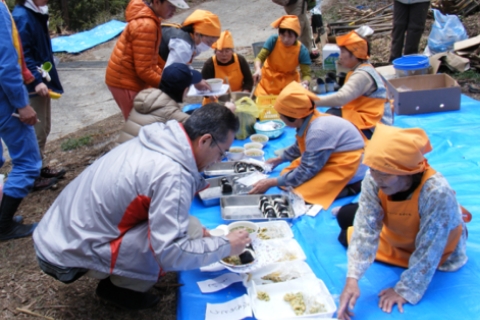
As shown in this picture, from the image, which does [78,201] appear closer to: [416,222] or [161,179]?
[161,179]

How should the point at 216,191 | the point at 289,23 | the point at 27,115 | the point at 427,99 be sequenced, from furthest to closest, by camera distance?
the point at 289,23, the point at 427,99, the point at 216,191, the point at 27,115

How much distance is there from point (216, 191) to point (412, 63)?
139 inches

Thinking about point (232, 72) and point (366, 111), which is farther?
point (232, 72)

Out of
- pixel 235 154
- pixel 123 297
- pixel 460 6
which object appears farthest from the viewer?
pixel 460 6

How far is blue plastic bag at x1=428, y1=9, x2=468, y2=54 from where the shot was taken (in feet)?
21.4

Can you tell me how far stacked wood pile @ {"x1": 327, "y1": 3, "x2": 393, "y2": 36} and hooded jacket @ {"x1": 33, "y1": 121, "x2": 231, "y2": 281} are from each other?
263 inches

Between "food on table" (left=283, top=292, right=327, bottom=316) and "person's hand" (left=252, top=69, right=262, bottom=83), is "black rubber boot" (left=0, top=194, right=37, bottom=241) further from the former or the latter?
"person's hand" (left=252, top=69, right=262, bottom=83)

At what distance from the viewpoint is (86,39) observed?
1039 centimetres

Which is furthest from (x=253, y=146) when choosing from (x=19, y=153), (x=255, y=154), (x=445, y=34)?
(x=445, y=34)

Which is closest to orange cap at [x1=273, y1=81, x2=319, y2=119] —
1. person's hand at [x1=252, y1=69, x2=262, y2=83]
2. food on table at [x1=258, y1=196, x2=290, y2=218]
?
food on table at [x1=258, y1=196, x2=290, y2=218]

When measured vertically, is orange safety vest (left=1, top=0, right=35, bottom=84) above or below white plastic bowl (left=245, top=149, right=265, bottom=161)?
above

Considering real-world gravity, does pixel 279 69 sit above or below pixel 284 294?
above

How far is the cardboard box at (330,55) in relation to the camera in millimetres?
6660

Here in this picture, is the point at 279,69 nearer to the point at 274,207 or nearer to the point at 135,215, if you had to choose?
the point at 274,207
